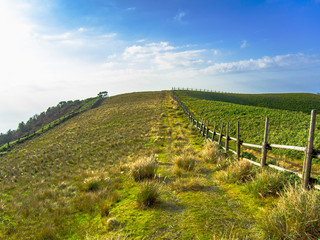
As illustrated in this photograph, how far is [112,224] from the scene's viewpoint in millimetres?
4309

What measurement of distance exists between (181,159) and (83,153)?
11.6m

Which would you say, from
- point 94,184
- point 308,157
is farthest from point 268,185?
point 94,184

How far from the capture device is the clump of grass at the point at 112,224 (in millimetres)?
4230

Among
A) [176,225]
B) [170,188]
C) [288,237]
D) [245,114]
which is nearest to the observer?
[288,237]

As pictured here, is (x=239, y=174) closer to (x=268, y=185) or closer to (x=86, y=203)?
(x=268, y=185)

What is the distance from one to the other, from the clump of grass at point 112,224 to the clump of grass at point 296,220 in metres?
3.14

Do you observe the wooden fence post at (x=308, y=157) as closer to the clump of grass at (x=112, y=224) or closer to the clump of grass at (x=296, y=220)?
the clump of grass at (x=296, y=220)

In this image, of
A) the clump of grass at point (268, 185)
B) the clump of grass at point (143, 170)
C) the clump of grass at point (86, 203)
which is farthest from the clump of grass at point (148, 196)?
the clump of grass at point (268, 185)

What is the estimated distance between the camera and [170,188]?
6168mm

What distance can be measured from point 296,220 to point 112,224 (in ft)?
12.4

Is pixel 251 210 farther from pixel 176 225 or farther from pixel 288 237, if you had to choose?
pixel 176 225

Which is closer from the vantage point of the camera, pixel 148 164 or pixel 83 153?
pixel 148 164

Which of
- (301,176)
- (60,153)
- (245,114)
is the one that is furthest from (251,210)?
(245,114)

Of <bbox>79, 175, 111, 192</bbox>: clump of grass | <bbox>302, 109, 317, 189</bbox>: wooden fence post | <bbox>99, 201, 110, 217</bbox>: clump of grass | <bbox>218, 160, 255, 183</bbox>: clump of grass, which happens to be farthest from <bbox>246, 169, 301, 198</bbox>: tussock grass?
<bbox>79, 175, 111, 192</bbox>: clump of grass
